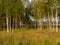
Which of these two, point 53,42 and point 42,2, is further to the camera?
point 42,2

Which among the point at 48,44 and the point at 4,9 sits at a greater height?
the point at 4,9

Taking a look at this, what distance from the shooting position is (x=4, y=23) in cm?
4366

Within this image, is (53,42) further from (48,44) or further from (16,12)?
(16,12)

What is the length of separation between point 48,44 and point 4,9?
27.1 m

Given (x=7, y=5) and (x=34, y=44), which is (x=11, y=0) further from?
(x=34, y=44)

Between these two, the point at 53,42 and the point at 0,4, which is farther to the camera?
the point at 0,4

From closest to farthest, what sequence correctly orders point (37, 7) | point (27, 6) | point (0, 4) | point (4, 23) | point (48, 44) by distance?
point (48, 44), point (0, 4), point (37, 7), point (4, 23), point (27, 6)

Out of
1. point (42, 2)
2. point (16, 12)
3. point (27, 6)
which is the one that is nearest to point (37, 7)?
point (42, 2)

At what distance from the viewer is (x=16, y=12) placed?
36812mm

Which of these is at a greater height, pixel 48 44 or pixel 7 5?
pixel 7 5

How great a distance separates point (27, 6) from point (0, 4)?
14969 mm

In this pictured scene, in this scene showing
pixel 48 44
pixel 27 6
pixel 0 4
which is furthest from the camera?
pixel 27 6

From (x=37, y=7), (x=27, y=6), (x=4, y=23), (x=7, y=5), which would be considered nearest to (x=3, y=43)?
(x=7, y=5)

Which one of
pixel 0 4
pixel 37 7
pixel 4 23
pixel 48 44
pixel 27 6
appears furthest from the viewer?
pixel 27 6
